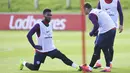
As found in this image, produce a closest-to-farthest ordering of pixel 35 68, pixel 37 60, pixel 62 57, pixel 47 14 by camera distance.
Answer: pixel 47 14
pixel 62 57
pixel 37 60
pixel 35 68

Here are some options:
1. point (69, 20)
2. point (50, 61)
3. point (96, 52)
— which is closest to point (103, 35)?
point (96, 52)

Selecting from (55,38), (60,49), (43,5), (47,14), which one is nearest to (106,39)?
(47,14)

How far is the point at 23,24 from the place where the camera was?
1197 inches

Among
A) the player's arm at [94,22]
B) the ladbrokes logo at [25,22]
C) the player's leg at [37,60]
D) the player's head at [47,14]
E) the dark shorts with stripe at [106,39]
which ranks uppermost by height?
the player's head at [47,14]

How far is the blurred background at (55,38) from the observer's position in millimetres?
14966

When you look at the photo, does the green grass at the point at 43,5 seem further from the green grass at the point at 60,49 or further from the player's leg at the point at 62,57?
the player's leg at the point at 62,57

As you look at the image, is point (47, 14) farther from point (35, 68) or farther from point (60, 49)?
point (60, 49)

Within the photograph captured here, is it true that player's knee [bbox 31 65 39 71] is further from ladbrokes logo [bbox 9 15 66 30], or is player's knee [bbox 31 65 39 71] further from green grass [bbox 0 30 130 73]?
ladbrokes logo [bbox 9 15 66 30]

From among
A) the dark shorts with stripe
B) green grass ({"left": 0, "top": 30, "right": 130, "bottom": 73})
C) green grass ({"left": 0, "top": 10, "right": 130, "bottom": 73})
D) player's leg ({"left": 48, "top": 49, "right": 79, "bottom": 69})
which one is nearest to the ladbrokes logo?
green grass ({"left": 0, "top": 10, "right": 130, "bottom": 73})

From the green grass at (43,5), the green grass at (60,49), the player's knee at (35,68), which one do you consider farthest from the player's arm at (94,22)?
the green grass at (43,5)

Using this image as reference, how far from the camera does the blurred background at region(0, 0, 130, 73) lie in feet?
49.1

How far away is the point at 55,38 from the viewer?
2456cm

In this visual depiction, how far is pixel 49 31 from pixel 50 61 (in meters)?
2.83

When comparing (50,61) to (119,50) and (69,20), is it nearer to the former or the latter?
(119,50)
